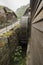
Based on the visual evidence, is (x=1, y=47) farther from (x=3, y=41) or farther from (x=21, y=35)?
(x=21, y=35)

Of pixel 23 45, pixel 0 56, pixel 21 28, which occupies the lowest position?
pixel 23 45

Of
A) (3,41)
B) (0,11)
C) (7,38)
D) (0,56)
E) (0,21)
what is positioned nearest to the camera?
(0,56)

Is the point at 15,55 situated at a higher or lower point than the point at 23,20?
lower

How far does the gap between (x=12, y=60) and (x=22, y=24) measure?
4798 millimetres

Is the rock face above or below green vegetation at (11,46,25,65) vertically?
above

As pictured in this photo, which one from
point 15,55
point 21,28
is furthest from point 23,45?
point 15,55

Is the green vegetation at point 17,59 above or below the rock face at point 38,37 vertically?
below

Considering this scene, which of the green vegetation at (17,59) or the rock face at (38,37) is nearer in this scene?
the rock face at (38,37)

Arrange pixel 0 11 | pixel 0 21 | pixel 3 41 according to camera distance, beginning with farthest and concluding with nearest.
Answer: pixel 0 11
pixel 0 21
pixel 3 41

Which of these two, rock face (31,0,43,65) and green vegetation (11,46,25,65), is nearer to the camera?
rock face (31,0,43,65)

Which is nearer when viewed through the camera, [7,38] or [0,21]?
[7,38]

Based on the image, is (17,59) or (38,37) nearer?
(38,37)

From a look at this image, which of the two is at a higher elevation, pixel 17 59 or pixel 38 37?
pixel 38 37

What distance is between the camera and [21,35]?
13133mm
